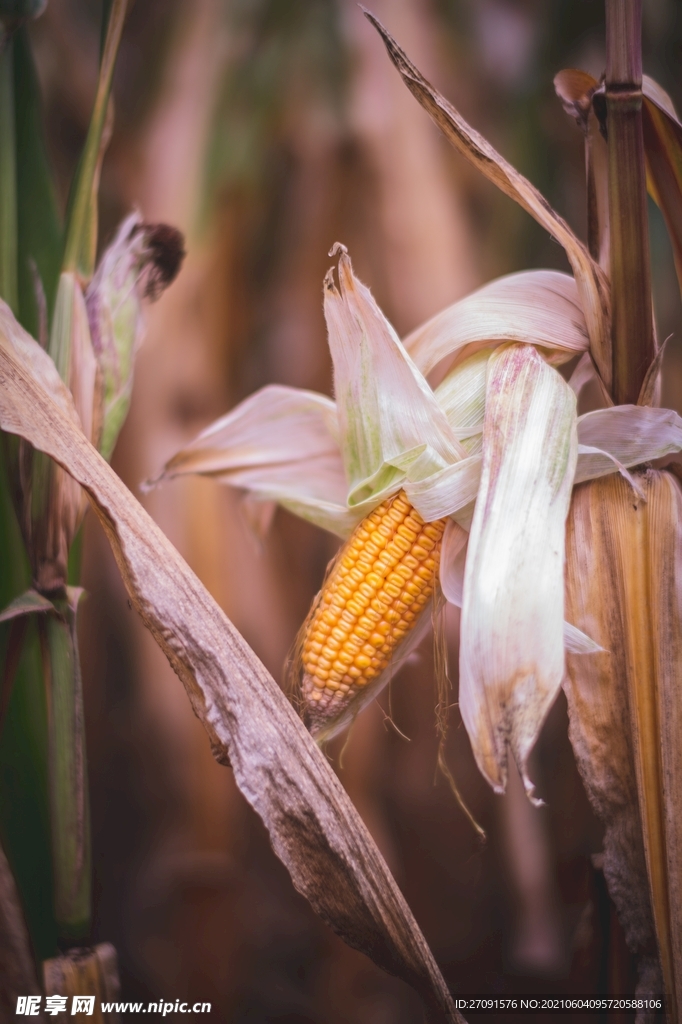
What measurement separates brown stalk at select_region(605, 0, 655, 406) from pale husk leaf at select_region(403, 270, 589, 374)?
0.04 metres

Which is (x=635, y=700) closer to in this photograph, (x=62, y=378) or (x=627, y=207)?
(x=627, y=207)

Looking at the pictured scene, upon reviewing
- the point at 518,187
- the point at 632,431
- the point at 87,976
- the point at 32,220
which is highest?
the point at 32,220

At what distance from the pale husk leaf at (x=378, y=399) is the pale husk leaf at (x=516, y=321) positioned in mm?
63

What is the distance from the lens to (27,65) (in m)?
0.70

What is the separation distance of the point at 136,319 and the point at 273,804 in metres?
0.53

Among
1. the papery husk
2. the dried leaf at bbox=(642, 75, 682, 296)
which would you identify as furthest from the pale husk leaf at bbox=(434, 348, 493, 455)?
the dried leaf at bbox=(642, 75, 682, 296)

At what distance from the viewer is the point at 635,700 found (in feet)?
1.89

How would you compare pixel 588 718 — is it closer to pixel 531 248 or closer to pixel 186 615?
pixel 186 615

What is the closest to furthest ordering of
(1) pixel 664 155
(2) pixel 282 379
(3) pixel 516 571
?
1. (3) pixel 516 571
2. (1) pixel 664 155
3. (2) pixel 282 379

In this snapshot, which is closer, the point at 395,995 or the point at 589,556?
the point at 589,556

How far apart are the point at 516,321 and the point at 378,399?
0.15 metres

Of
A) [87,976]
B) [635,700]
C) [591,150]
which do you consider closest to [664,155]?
[591,150]

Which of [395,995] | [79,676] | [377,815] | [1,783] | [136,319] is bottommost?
[395,995]

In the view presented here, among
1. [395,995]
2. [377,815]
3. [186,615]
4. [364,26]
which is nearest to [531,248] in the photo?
[364,26]
